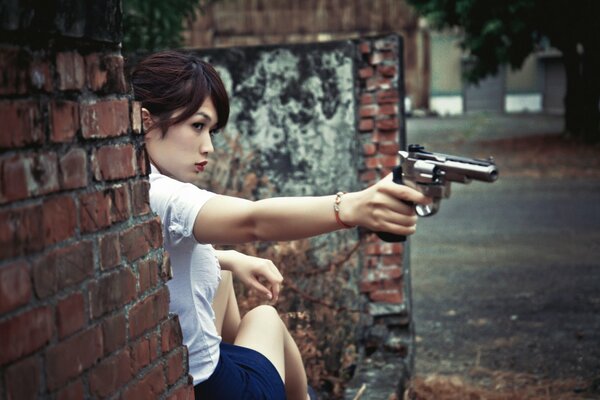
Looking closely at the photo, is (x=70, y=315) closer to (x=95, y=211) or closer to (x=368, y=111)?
(x=95, y=211)

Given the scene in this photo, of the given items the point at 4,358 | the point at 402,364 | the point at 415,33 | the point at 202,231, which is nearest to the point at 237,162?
the point at 402,364

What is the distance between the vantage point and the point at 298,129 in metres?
5.50

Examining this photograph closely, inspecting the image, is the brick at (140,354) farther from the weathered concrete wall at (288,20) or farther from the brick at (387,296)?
the weathered concrete wall at (288,20)

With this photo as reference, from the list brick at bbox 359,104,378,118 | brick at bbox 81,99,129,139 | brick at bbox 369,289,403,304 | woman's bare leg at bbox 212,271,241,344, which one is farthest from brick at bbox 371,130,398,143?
brick at bbox 81,99,129,139

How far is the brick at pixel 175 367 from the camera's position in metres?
2.24

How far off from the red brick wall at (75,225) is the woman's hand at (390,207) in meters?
0.53

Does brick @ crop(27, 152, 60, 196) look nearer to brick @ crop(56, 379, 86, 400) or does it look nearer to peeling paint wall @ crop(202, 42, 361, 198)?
brick @ crop(56, 379, 86, 400)

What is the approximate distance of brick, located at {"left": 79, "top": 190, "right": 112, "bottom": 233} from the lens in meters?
A: 1.84

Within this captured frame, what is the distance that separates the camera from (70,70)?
1815 mm

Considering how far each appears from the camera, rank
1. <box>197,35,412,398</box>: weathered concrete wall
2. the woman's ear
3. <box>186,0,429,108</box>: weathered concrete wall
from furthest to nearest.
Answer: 1. <box>186,0,429,108</box>: weathered concrete wall
2. <box>197,35,412,398</box>: weathered concrete wall
3. the woman's ear

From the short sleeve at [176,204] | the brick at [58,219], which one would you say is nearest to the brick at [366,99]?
the short sleeve at [176,204]

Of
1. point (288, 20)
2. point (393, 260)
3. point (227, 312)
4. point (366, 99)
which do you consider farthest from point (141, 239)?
point (288, 20)

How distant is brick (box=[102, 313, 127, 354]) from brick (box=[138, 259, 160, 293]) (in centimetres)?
13

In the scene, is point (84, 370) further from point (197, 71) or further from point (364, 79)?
point (364, 79)
